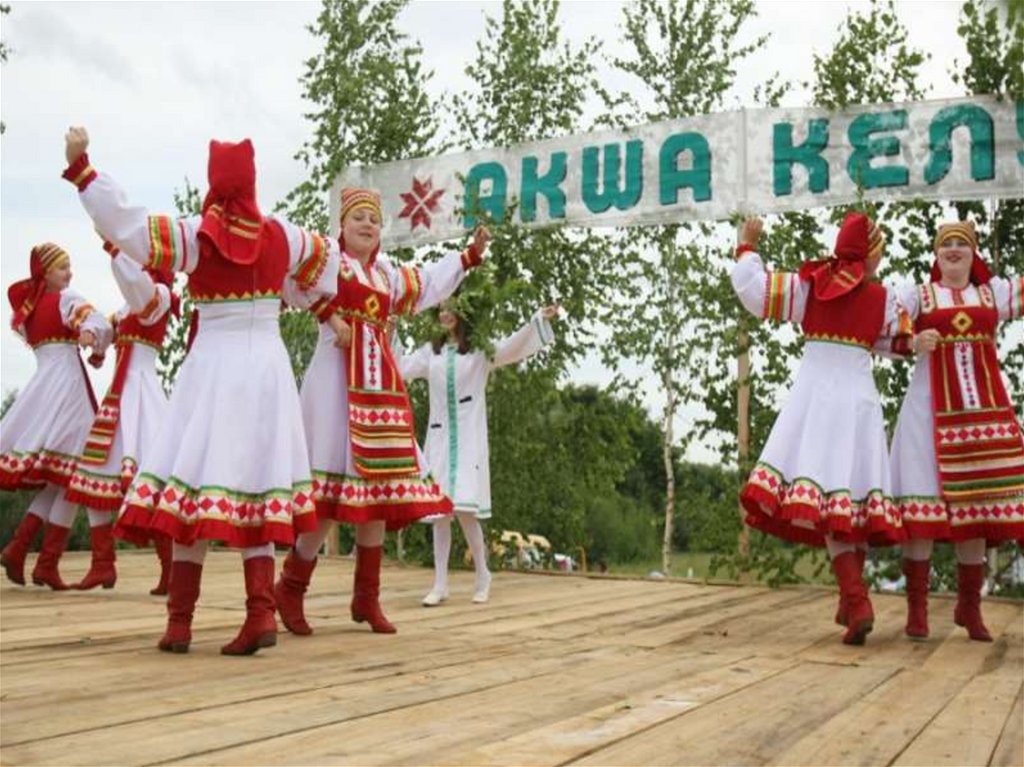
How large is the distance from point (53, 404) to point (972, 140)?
14.9ft

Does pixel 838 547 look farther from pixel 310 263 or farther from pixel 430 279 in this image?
pixel 310 263

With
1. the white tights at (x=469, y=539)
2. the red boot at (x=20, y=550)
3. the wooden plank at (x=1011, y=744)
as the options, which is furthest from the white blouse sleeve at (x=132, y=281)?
the wooden plank at (x=1011, y=744)

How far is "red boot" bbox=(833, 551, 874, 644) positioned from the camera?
3.96 meters

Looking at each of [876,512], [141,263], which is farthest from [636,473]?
[141,263]

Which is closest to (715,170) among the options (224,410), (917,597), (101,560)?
(917,597)

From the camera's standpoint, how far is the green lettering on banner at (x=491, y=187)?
7.31m

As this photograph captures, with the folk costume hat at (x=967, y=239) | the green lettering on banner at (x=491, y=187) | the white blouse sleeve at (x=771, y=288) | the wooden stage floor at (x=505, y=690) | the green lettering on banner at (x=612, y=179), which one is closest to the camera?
the wooden stage floor at (x=505, y=690)

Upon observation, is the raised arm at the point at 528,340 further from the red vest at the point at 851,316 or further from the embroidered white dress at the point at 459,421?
the red vest at the point at 851,316

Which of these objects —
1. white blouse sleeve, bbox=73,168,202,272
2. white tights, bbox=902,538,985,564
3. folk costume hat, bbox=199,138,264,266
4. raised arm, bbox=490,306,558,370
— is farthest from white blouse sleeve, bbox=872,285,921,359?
white blouse sleeve, bbox=73,168,202,272

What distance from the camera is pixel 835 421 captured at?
13.6 ft

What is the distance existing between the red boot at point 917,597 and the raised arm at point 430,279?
1901mm

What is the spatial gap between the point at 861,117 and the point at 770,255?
0.92 metres

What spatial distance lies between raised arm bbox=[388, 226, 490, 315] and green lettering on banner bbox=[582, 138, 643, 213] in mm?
2854

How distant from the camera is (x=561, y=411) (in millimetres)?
7301
